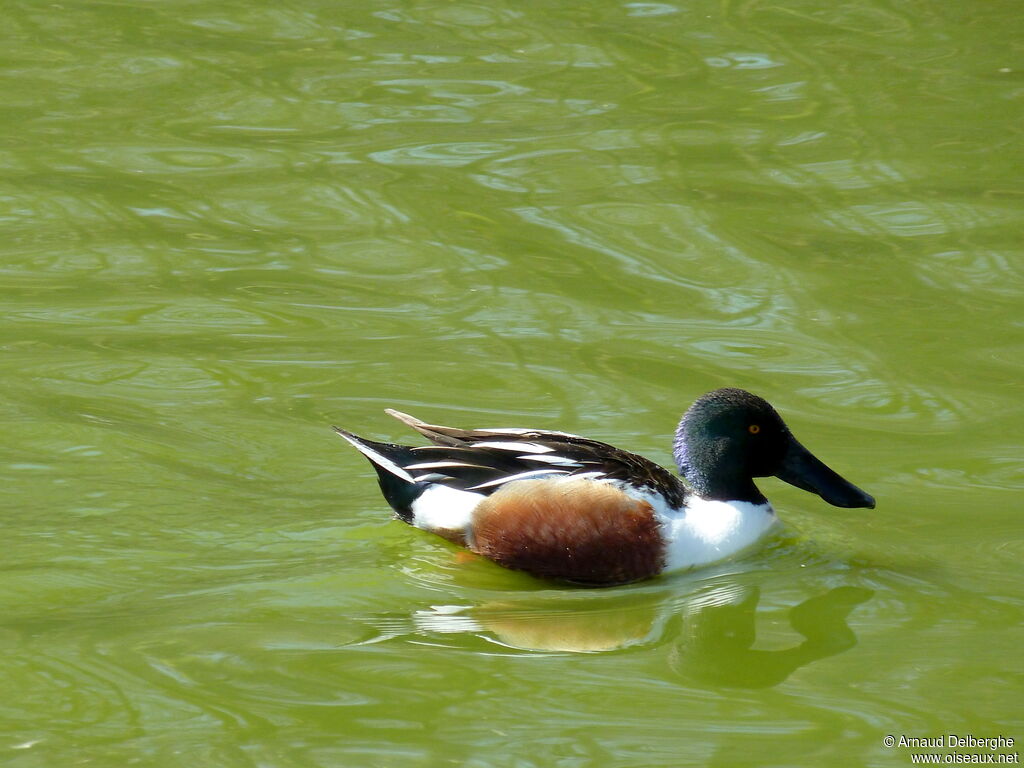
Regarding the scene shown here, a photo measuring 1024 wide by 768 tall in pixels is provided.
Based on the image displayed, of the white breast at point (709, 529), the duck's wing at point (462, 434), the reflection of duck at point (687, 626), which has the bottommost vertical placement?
the reflection of duck at point (687, 626)

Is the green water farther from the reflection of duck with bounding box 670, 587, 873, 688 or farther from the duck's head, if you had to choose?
the duck's head

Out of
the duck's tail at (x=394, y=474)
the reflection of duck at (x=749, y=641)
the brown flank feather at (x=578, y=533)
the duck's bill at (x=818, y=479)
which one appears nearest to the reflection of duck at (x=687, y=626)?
the reflection of duck at (x=749, y=641)

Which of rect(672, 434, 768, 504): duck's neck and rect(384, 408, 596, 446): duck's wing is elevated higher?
rect(384, 408, 596, 446): duck's wing

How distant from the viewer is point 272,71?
A: 37.8 feet

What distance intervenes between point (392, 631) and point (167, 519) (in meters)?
1.33

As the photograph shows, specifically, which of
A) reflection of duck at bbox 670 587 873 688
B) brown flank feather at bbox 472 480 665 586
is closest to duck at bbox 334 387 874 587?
brown flank feather at bbox 472 480 665 586

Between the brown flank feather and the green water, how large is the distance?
0.43 ft

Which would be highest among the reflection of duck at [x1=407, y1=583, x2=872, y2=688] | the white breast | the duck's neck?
the duck's neck

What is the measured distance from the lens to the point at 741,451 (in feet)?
20.5

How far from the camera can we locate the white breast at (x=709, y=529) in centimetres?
598

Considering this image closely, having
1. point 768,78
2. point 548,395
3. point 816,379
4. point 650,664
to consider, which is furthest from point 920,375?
point 768,78

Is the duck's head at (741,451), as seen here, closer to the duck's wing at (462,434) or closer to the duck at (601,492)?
the duck at (601,492)

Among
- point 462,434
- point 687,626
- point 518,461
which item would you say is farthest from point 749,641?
point 462,434

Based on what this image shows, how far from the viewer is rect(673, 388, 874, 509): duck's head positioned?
6.21 m
